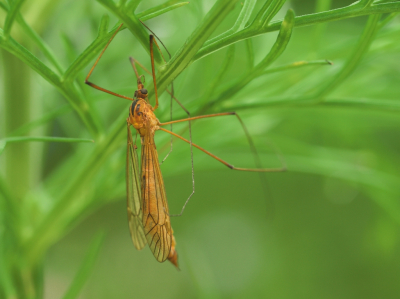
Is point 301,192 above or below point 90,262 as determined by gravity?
above

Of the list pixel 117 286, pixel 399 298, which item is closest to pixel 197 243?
pixel 117 286

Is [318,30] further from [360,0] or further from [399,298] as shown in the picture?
[399,298]

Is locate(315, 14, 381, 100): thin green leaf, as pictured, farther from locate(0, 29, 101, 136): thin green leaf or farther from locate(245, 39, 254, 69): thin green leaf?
locate(0, 29, 101, 136): thin green leaf

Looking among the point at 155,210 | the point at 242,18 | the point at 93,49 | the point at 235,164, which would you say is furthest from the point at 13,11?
the point at 235,164

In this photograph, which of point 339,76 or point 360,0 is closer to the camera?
→ point 360,0

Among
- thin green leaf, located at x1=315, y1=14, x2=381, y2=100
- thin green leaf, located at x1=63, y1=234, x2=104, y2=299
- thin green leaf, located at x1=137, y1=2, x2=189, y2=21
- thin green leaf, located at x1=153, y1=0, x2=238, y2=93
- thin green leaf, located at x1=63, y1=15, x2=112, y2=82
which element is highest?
thin green leaf, located at x1=63, y1=15, x2=112, y2=82

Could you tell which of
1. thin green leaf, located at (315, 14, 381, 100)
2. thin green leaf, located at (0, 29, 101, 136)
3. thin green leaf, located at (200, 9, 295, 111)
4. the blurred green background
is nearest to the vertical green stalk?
the blurred green background
